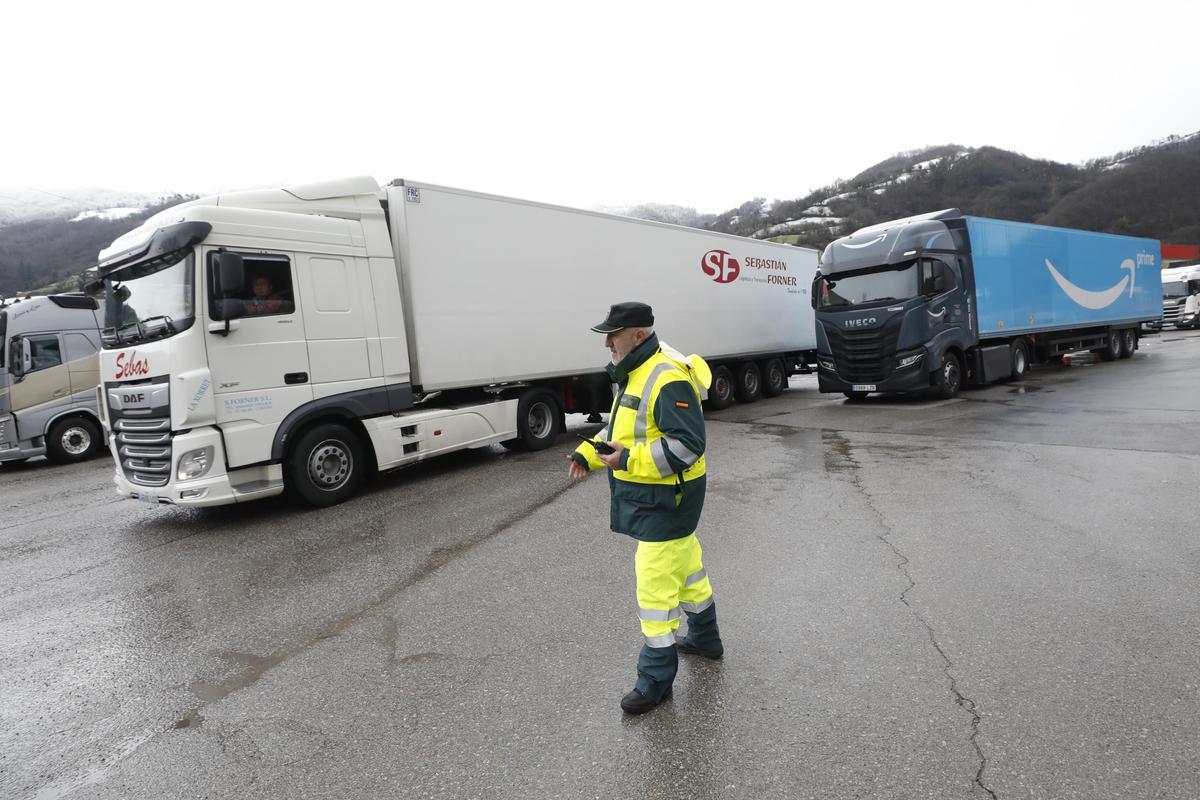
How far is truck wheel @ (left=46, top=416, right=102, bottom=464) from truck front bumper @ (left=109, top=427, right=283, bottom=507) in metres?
6.99

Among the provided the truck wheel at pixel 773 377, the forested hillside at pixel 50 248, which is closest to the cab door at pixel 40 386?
the truck wheel at pixel 773 377

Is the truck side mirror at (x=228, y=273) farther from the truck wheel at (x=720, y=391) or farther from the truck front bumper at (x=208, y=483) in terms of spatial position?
the truck wheel at (x=720, y=391)

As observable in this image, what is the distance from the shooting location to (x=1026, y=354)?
1616 cm

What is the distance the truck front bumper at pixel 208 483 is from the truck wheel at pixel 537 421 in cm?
359

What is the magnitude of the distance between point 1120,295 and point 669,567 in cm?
2242

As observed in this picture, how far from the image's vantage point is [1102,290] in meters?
18.6

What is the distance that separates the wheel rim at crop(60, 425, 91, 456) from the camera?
11898 mm

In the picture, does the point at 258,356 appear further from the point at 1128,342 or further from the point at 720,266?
the point at 1128,342

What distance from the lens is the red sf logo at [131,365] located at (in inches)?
243

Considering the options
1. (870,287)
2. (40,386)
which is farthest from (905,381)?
(40,386)

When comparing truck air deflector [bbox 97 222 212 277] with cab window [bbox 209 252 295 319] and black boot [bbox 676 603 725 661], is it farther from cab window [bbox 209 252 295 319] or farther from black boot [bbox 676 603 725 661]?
black boot [bbox 676 603 725 661]

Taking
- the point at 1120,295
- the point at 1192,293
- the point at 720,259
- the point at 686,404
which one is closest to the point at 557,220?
the point at 720,259

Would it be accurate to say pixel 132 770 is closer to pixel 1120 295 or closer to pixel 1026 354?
pixel 1026 354

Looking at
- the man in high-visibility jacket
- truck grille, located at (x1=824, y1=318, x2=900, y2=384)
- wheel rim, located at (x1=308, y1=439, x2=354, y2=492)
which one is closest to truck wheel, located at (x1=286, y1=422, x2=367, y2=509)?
wheel rim, located at (x1=308, y1=439, x2=354, y2=492)
